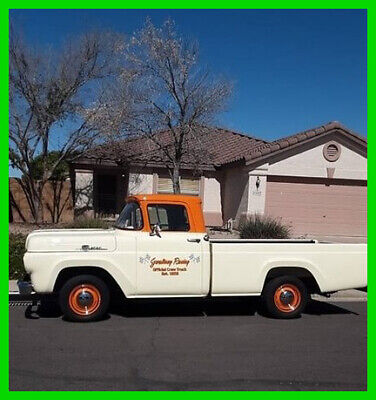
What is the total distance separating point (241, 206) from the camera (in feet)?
63.6

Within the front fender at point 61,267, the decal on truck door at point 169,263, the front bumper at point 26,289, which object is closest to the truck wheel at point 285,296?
the decal on truck door at point 169,263

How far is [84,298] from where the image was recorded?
663 cm

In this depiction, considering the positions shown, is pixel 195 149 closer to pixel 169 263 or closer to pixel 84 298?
pixel 169 263

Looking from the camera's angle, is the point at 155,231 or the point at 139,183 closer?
the point at 155,231

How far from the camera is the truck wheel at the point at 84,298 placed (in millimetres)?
6582

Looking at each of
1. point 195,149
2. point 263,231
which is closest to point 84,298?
point 263,231

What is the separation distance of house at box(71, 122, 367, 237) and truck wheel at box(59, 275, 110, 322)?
1189 cm

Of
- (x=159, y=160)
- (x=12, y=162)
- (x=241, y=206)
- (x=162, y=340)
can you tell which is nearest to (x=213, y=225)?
(x=241, y=206)

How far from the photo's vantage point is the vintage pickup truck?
6.59 metres

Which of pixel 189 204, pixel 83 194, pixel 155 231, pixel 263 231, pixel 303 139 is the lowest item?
pixel 263 231

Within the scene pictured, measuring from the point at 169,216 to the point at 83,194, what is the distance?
556 inches

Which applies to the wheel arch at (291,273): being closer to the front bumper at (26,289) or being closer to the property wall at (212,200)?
the front bumper at (26,289)

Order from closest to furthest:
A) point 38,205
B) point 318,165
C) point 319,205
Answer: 1. point 38,205
2. point 318,165
3. point 319,205

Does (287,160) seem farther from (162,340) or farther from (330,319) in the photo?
(162,340)
